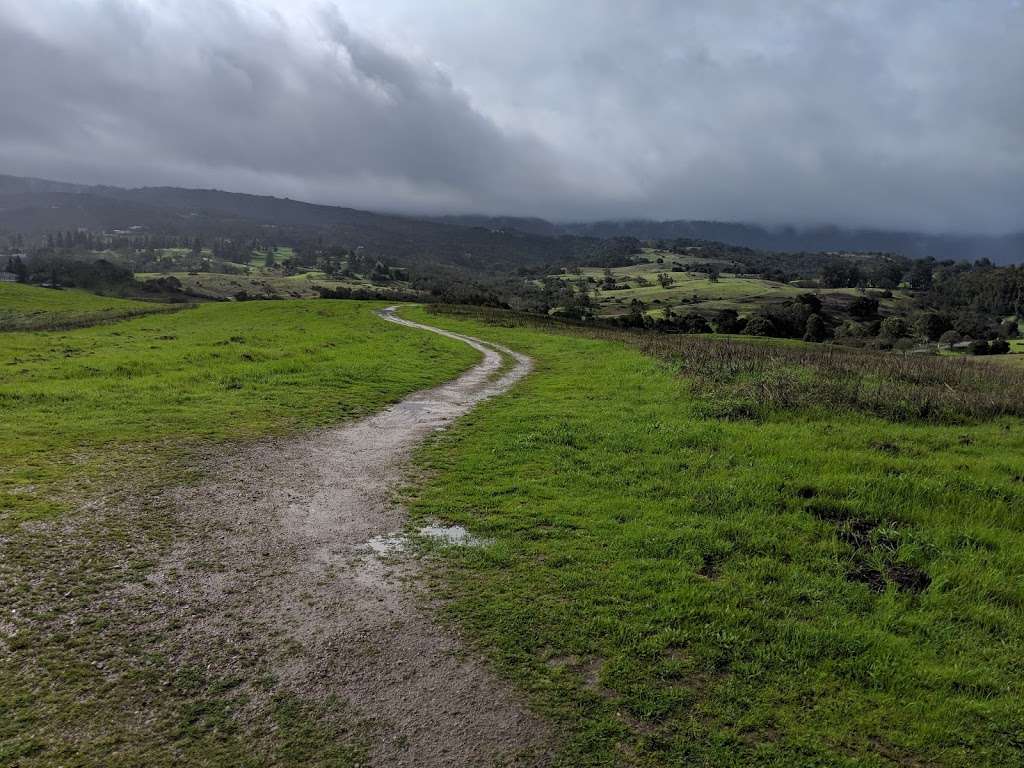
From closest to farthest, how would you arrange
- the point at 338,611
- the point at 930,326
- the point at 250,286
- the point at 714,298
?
the point at 338,611 → the point at 930,326 → the point at 250,286 → the point at 714,298

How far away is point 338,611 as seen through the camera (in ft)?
21.6

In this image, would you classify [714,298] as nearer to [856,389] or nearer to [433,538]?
[856,389]

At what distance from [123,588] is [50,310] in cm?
8816

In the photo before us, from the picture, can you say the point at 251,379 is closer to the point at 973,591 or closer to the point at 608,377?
the point at 608,377

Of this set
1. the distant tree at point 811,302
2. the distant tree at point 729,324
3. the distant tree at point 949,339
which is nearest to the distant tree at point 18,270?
the distant tree at point 729,324

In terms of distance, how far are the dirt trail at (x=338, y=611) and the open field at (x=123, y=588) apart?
0.19m

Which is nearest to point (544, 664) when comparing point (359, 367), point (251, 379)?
point (251, 379)

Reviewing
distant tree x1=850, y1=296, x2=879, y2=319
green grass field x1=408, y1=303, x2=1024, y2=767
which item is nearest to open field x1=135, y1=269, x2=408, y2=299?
distant tree x1=850, y1=296, x2=879, y2=319

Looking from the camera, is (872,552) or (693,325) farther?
(693,325)

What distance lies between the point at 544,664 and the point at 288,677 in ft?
8.42

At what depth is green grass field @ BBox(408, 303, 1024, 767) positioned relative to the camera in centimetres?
506

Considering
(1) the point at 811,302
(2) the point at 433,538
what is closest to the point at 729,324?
(1) the point at 811,302

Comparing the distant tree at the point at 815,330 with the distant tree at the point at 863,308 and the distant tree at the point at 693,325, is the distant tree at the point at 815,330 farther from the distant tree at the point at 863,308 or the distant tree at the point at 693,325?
the distant tree at the point at 863,308

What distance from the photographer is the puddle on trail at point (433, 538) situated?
8172 mm
